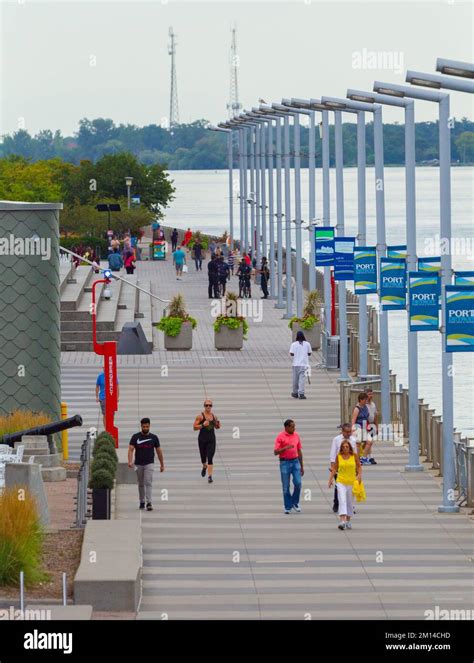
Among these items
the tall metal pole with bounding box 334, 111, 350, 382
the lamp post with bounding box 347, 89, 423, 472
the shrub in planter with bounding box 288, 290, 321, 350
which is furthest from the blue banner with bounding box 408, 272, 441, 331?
the shrub in planter with bounding box 288, 290, 321, 350

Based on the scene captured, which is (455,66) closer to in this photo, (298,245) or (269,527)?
(269,527)

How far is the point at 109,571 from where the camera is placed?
58.9 ft

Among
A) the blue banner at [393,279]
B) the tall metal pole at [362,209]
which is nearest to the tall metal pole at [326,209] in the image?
the tall metal pole at [362,209]

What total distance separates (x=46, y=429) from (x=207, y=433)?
2726mm

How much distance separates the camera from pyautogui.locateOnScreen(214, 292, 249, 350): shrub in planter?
145ft

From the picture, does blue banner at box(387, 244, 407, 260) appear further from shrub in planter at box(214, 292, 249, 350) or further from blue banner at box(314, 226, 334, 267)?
shrub in planter at box(214, 292, 249, 350)

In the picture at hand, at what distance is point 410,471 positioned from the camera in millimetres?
28125

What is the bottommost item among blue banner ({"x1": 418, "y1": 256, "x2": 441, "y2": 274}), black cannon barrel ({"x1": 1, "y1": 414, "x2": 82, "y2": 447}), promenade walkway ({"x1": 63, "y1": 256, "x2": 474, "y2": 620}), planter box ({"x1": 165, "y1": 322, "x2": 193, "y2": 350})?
promenade walkway ({"x1": 63, "y1": 256, "x2": 474, "y2": 620})

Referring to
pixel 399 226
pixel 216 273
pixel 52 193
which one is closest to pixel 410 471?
pixel 216 273

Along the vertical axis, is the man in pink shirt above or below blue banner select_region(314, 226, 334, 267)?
below

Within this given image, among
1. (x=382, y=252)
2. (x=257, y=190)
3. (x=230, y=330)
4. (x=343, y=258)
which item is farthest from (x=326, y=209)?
(x=257, y=190)

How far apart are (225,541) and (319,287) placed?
4136cm

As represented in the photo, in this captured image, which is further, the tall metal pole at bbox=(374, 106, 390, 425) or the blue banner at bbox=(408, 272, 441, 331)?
the tall metal pole at bbox=(374, 106, 390, 425)

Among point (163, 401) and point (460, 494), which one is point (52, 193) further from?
point (460, 494)
